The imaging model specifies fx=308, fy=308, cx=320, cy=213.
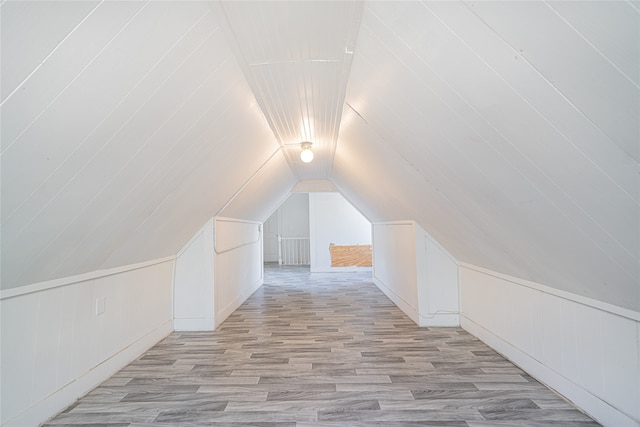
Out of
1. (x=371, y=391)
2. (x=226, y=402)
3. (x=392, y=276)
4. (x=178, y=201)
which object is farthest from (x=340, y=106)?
(x=392, y=276)

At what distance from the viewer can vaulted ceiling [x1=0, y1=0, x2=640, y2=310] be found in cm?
91

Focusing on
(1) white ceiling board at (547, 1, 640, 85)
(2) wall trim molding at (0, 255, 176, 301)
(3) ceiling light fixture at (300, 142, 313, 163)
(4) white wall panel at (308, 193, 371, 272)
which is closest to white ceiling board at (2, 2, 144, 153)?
(2) wall trim molding at (0, 255, 176, 301)

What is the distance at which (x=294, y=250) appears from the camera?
32.7 feet

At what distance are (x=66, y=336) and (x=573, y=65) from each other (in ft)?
9.65

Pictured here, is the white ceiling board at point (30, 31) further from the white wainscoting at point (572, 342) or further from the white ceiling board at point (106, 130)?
the white wainscoting at point (572, 342)

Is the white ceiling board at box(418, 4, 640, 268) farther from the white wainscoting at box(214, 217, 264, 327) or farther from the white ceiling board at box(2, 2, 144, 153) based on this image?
the white wainscoting at box(214, 217, 264, 327)

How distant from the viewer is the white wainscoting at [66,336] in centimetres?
169

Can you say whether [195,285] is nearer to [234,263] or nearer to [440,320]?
[234,263]

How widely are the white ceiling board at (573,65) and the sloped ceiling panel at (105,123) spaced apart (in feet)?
3.57

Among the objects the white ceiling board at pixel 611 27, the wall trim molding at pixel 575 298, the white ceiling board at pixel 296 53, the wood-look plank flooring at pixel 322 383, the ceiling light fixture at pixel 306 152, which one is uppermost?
the white ceiling board at pixel 296 53

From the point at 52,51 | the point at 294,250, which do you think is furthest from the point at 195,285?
the point at 294,250

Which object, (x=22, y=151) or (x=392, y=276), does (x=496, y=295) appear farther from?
(x=22, y=151)

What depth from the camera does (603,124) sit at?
93 cm

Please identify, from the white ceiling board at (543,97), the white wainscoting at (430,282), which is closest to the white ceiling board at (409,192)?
the white wainscoting at (430,282)
